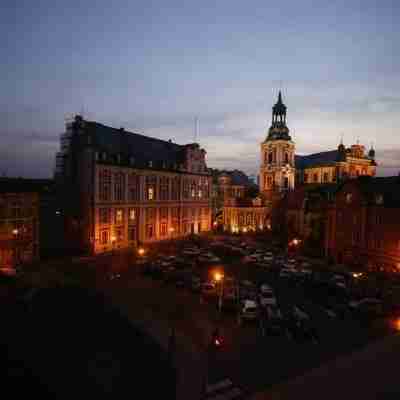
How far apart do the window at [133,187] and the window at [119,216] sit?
2970 mm

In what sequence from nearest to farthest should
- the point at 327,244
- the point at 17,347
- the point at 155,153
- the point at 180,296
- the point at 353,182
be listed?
1. the point at 17,347
2. the point at 180,296
3. the point at 353,182
4. the point at 327,244
5. the point at 155,153

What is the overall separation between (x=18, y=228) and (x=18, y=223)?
67 cm

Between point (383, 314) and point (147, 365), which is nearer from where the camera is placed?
point (147, 365)

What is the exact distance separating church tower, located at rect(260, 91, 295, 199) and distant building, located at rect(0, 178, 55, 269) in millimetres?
63383

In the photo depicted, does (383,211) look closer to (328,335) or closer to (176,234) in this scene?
(328,335)

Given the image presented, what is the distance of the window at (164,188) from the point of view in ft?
193

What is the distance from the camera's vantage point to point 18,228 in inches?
1469

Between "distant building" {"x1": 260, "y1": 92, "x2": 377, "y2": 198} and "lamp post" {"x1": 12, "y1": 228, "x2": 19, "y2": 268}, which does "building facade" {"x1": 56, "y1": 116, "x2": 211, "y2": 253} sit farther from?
"distant building" {"x1": 260, "y1": 92, "x2": 377, "y2": 198}

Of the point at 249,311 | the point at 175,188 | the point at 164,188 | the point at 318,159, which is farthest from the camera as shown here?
the point at 318,159

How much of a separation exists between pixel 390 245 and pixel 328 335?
78.1 ft

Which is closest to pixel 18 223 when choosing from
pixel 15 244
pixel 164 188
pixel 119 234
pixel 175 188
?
pixel 15 244


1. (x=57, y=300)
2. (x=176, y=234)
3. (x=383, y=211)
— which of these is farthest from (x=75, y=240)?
(x=383, y=211)

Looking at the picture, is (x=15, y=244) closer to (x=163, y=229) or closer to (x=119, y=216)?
(x=119, y=216)

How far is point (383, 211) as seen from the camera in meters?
39.2
